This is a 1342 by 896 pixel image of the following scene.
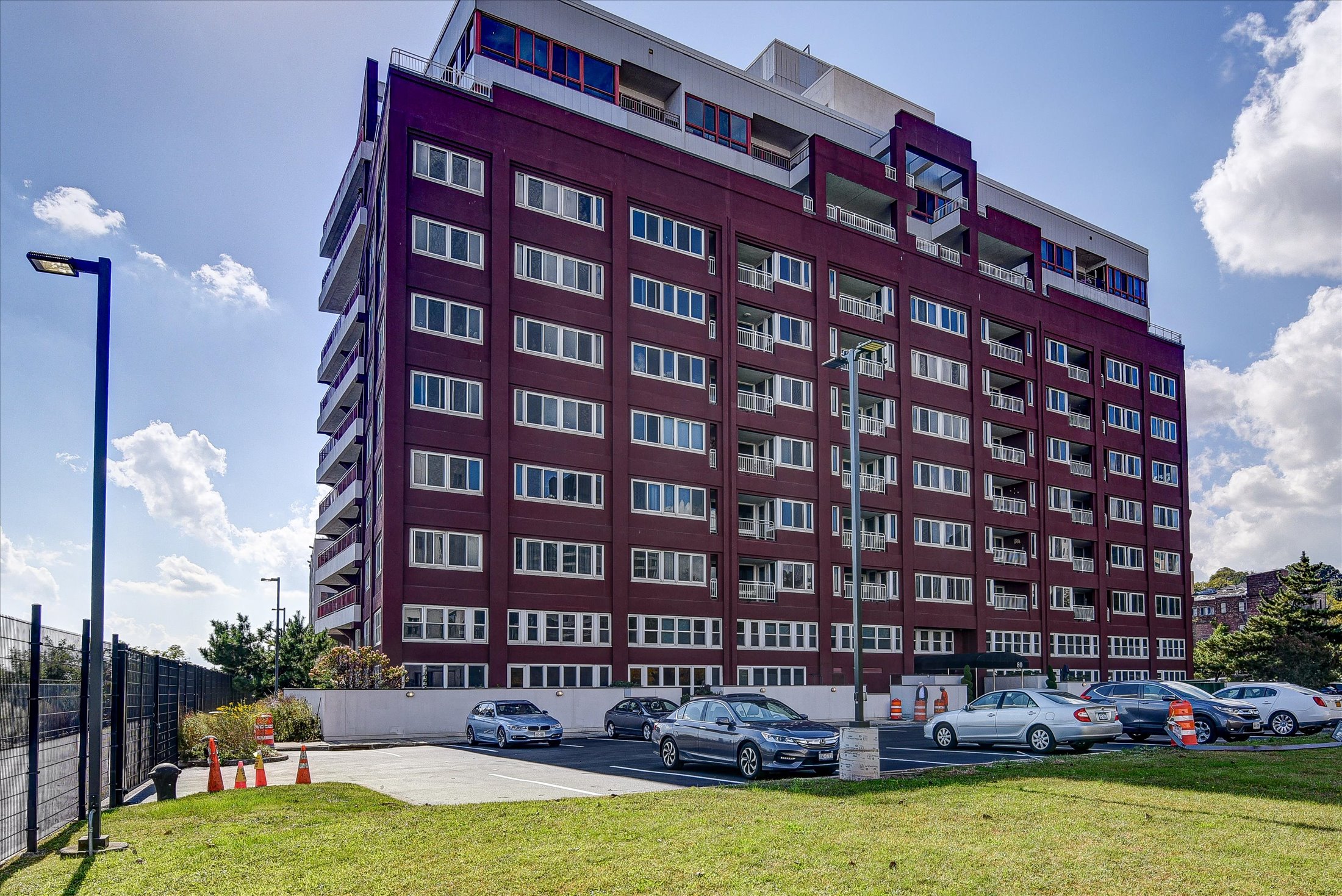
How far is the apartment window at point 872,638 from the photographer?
5394 centimetres

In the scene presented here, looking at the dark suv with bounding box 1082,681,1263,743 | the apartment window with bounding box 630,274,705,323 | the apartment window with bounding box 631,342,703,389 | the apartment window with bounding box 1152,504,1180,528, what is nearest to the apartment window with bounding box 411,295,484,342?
the apartment window with bounding box 631,342,703,389

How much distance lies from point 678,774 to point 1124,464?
201 ft

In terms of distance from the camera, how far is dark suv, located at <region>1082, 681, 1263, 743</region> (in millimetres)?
27281

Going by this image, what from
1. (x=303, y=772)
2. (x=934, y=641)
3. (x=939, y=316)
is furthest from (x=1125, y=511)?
(x=303, y=772)

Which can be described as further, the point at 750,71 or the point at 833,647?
the point at 750,71

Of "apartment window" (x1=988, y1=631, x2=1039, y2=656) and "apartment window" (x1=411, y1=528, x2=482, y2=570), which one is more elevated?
"apartment window" (x1=411, y1=528, x2=482, y2=570)

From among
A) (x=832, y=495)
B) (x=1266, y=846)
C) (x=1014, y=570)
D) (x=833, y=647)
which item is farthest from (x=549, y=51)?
(x=1266, y=846)

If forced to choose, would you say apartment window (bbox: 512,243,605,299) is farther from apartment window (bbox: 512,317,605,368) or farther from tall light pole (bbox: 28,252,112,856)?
tall light pole (bbox: 28,252,112,856)

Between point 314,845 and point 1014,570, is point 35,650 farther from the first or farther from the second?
point 1014,570

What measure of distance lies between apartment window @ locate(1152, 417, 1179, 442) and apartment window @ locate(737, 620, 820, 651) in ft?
123

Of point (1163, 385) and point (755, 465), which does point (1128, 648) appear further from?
point (755, 465)

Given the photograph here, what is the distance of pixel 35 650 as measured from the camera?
40.1ft

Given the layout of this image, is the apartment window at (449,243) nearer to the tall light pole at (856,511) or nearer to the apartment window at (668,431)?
the apartment window at (668,431)

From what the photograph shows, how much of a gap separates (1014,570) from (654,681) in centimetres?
2721
